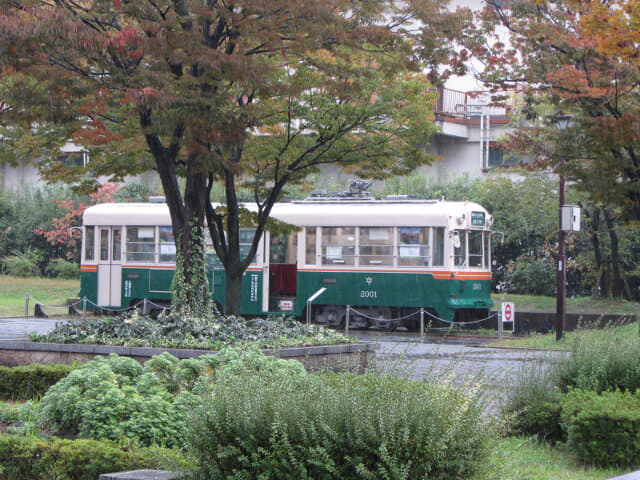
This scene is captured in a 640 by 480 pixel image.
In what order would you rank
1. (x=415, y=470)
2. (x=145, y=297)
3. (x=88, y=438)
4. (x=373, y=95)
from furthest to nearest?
(x=145, y=297)
(x=373, y=95)
(x=88, y=438)
(x=415, y=470)

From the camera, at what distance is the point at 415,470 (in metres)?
4.96

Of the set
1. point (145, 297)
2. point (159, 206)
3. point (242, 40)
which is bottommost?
point (145, 297)

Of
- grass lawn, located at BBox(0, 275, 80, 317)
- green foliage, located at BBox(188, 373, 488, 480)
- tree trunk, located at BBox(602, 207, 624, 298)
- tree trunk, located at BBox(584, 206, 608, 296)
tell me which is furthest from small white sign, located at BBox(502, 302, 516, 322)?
green foliage, located at BBox(188, 373, 488, 480)

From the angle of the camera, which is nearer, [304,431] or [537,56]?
[304,431]

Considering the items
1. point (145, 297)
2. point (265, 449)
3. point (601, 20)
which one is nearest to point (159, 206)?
point (145, 297)

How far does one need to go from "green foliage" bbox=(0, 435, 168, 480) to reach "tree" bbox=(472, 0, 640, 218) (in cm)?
1072

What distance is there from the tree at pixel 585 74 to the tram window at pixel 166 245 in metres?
12.2

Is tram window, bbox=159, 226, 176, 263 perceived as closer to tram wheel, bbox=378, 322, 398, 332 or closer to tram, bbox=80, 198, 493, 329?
tram, bbox=80, 198, 493, 329

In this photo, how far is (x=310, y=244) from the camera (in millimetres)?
25188

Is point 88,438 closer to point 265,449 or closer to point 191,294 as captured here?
point 265,449

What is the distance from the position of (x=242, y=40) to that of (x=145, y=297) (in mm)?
14125

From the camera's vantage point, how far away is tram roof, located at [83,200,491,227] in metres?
24.2

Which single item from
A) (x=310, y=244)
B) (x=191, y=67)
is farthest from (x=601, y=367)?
(x=310, y=244)

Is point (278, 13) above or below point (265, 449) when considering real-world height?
above
